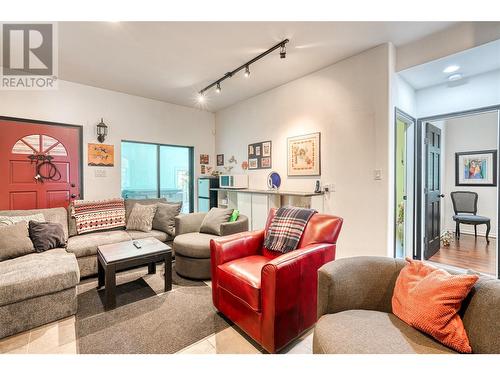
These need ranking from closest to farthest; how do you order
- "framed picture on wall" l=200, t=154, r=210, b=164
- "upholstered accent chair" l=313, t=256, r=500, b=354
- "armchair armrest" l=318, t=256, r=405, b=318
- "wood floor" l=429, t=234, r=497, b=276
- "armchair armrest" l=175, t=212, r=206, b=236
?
"upholstered accent chair" l=313, t=256, r=500, b=354
"armchair armrest" l=318, t=256, r=405, b=318
"wood floor" l=429, t=234, r=497, b=276
"armchair armrest" l=175, t=212, r=206, b=236
"framed picture on wall" l=200, t=154, r=210, b=164

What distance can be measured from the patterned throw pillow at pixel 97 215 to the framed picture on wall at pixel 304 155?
8.76ft

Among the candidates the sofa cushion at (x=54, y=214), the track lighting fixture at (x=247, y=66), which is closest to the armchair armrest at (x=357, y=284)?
the track lighting fixture at (x=247, y=66)

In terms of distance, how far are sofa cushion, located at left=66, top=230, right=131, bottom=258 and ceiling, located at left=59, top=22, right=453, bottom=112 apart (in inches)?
87.7

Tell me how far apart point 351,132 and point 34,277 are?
3.46 meters

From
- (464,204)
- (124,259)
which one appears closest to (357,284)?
(124,259)

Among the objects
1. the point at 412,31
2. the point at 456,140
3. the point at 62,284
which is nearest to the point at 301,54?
the point at 412,31

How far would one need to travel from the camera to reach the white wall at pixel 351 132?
107 inches

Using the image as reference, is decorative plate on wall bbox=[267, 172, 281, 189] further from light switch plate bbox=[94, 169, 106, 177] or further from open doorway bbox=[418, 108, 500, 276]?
light switch plate bbox=[94, 169, 106, 177]

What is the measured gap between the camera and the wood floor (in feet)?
10.2

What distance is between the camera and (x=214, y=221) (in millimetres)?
3037

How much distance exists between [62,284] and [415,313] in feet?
8.17

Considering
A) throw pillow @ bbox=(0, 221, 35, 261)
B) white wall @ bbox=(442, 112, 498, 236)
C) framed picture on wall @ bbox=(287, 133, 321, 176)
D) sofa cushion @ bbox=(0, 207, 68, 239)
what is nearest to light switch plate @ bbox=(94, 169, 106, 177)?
sofa cushion @ bbox=(0, 207, 68, 239)

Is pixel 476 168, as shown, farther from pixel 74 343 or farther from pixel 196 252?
pixel 74 343
